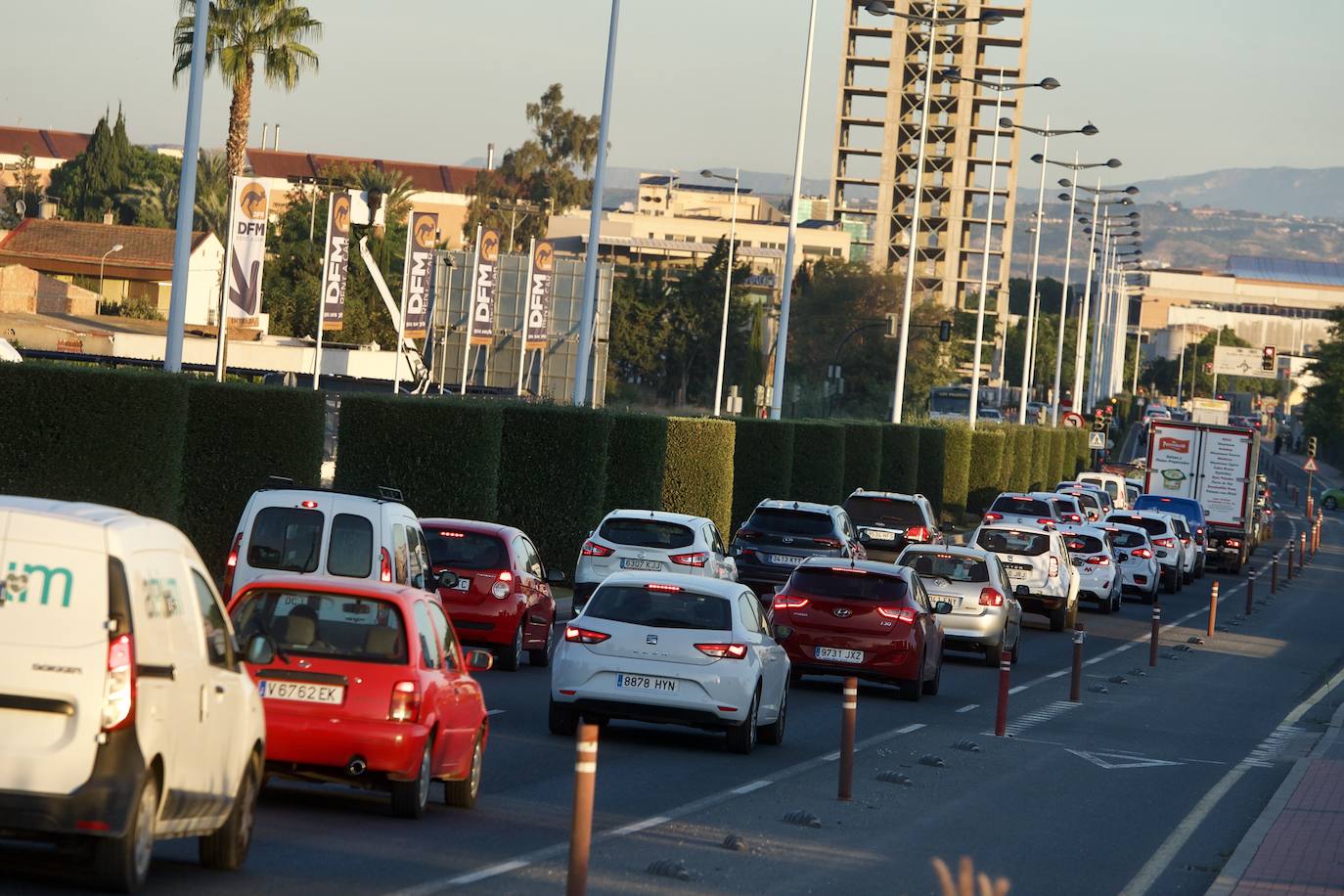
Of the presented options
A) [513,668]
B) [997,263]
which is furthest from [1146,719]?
[997,263]

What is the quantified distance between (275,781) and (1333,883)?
21.8 ft

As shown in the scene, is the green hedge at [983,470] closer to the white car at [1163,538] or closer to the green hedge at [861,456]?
the green hedge at [861,456]

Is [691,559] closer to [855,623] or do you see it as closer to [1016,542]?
[855,623]

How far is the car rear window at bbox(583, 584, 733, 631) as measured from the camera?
55.3ft

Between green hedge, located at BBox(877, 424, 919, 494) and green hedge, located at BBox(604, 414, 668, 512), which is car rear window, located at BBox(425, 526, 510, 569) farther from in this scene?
green hedge, located at BBox(877, 424, 919, 494)

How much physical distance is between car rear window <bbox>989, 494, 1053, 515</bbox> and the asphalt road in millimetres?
22725

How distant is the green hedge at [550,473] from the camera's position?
1350 inches

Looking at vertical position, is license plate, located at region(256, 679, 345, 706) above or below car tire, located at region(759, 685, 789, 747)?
above

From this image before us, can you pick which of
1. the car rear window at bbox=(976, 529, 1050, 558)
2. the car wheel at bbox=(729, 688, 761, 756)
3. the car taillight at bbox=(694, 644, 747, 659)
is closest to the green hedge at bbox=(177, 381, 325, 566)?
the car wheel at bbox=(729, 688, 761, 756)

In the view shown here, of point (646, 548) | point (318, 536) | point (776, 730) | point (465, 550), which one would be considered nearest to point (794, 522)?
point (646, 548)

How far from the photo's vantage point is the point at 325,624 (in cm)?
1242

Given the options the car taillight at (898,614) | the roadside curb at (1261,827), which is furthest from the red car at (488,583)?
the roadside curb at (1261,827)

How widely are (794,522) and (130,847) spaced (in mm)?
24214

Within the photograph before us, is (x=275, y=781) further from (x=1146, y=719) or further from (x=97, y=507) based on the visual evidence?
(x=1146, y=719)
